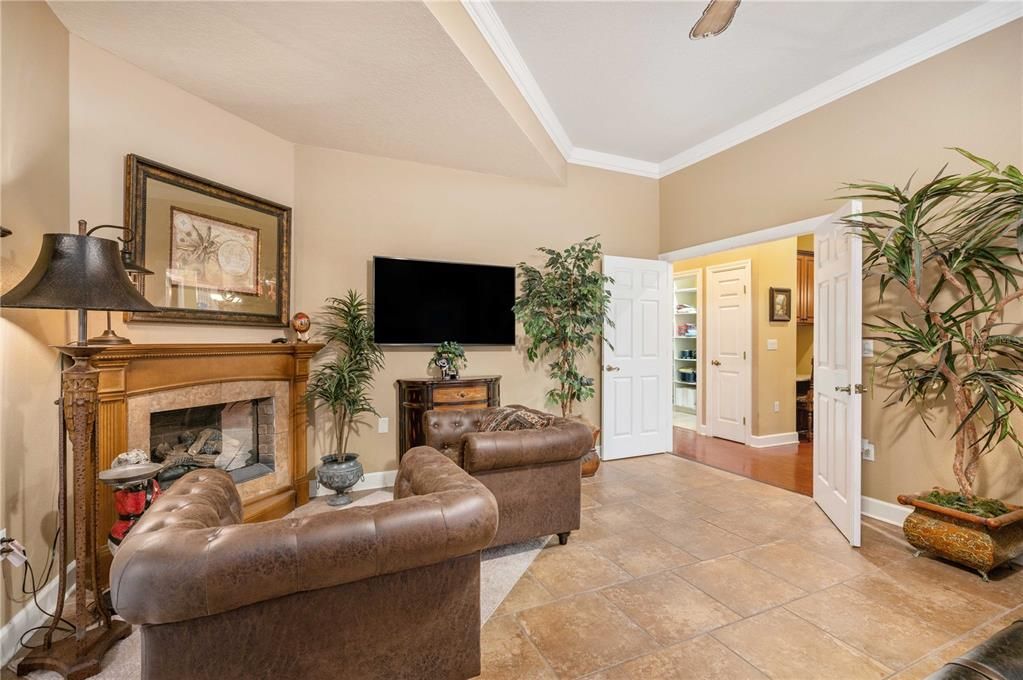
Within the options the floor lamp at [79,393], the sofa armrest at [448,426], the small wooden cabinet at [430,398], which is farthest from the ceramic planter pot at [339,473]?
the floor lamp at [79,393]

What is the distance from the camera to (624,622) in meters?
2.02

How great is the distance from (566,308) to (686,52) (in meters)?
2.14

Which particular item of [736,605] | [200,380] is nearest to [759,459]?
[736,605]

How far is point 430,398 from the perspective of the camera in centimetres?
368

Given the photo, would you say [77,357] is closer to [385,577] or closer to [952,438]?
[385,577]

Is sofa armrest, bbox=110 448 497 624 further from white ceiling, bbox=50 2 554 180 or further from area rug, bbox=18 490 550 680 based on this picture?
white ceiling, bbox=50 2 554 180

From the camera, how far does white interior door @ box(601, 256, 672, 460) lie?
15.3 feet

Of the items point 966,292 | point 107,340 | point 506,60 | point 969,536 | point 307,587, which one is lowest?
point 969,536

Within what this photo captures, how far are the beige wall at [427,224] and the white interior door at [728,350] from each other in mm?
1559

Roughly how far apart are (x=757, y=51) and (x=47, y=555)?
4.91m

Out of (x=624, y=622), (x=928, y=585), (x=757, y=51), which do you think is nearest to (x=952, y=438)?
(x=928, y=585)

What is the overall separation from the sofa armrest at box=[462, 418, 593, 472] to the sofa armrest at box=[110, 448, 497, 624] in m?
0.85

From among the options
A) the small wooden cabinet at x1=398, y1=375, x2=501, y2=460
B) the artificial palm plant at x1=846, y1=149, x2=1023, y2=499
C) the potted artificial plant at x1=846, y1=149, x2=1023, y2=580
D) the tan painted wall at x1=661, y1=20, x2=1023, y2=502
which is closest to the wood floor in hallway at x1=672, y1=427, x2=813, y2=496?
the tan painted wall at x1=661, y1=20, x2=1023, y2=502

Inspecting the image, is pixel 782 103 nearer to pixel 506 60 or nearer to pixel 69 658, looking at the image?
pixel 506 60
